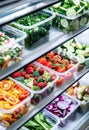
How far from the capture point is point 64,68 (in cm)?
239

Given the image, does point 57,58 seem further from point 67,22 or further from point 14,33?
point 14,33

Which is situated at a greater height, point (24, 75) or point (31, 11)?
point (31, 11)

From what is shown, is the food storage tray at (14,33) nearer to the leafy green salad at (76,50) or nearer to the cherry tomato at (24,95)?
the cherry tomato at (24,95)

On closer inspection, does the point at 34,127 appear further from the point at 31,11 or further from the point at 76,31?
the point at 31,11

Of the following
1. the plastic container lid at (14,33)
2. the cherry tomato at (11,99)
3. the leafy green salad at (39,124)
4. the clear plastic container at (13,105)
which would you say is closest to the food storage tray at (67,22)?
the plastic container lid at (14,33)

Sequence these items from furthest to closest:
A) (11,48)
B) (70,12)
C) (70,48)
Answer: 1. (70,48)
2. (70,12)
3. (11,48)

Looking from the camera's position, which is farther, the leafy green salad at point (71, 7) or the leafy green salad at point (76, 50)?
the leafy green salad at point (76, 50)

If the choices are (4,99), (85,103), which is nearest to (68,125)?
(85,103)

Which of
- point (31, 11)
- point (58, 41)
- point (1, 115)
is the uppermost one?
point (31, 11)

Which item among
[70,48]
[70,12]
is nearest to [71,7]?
[70,12]

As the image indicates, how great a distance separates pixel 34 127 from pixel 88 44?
0.89m

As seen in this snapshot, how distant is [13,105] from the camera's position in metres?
1.92

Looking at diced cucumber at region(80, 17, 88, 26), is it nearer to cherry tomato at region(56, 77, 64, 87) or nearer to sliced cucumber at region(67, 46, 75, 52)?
sliced cucumber at region(67, 46, 75, 52)

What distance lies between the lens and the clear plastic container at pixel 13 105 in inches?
74.0
